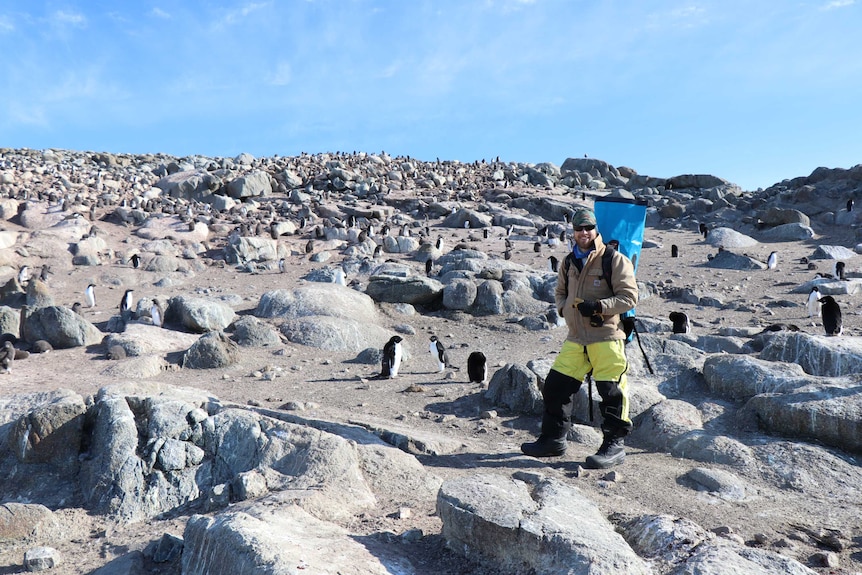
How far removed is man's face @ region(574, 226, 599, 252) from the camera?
4887 millimetres

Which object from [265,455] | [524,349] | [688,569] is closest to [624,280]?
[688,569]

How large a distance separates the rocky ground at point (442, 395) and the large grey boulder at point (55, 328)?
9.5 inches

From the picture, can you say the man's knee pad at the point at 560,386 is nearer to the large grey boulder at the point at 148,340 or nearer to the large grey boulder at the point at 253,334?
the large grey boulder at the point at 253,334

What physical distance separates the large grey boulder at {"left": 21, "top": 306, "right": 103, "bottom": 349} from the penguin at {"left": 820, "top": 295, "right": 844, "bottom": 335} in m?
12.4

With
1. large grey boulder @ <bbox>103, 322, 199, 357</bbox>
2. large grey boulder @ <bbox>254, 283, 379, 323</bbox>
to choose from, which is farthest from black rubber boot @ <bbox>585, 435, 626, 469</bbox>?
large grey boulder @ <bbox>254, 283, 379, 323</bbox>

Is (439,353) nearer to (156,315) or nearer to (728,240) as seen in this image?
(156,315)

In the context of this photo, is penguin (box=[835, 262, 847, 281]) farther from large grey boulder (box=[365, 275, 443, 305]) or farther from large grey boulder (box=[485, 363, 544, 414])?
large grey boulder (box=[485, 363, 544, 414])

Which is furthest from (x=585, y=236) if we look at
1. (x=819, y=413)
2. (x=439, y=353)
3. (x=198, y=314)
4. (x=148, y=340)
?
(x=198, y=314)

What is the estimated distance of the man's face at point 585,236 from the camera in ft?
16.0

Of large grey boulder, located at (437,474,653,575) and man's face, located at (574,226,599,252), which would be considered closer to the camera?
large grey boulder, located at (437,474,653,575)

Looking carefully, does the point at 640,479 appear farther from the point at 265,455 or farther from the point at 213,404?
the point at 213,404

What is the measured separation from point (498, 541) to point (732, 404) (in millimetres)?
4407

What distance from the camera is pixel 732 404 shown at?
A: 641 centimetres

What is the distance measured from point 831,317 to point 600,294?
7.20 m
